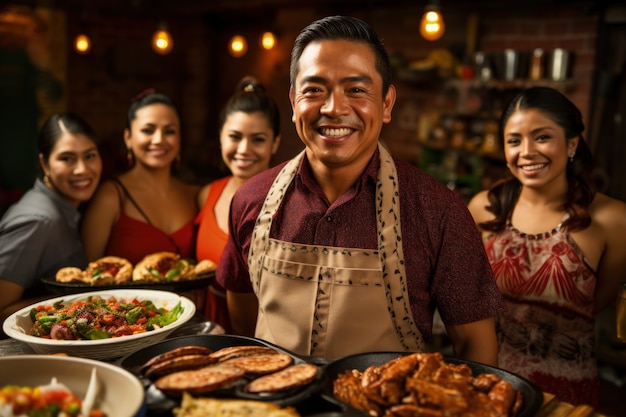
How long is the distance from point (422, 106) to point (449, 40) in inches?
28.1

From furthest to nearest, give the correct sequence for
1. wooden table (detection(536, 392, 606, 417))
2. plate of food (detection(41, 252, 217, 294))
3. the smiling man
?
plate of food (detection(41, 252, 217, 294)), the smiling man, wooden table (detection(536, 392, 606, 417))

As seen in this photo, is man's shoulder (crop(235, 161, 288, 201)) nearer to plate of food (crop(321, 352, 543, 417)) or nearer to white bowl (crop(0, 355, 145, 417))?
plate of food (crop(321, 352, 543, 417))

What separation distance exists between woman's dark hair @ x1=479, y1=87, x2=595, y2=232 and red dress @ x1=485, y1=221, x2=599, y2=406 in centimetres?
11

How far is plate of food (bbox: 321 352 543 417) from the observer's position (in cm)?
129

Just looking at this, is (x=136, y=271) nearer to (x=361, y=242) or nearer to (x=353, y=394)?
(x=361, y=242)

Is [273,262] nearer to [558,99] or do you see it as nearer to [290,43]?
[558,99]

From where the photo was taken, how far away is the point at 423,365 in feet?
4.68

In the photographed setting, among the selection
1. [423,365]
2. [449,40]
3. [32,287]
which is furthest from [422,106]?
[423,365]

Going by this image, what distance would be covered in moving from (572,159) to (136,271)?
205cm

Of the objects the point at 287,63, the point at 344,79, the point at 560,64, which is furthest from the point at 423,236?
the point at 287,63

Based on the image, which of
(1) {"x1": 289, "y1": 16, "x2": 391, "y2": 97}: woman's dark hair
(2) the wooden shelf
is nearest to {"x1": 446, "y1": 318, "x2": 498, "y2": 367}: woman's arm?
(1) {"x1": 289, "y1": 16, "x2": 391, "y2": 97}: woman's dark hair

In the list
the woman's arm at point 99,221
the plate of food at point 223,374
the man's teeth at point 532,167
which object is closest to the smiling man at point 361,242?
the plate of food at point 223,374

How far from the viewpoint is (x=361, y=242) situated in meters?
1.92

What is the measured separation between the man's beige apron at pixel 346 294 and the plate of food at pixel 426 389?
36 centimetres
